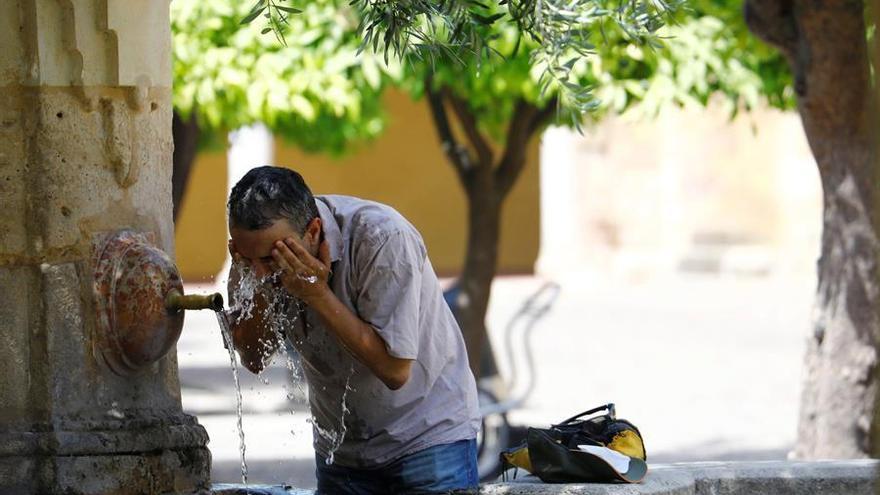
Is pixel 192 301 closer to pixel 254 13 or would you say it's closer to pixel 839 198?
pixel 254 13

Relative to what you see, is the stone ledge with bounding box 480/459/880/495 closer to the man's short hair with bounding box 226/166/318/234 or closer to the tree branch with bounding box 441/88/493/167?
the man's short hair with bounding box 226/166/318/234

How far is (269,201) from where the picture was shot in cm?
344

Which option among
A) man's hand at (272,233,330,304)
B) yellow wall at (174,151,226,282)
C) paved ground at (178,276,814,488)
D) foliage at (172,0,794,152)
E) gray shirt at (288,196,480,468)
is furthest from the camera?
yellow wall at (174,151,226,282)

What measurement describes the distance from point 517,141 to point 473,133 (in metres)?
0.26

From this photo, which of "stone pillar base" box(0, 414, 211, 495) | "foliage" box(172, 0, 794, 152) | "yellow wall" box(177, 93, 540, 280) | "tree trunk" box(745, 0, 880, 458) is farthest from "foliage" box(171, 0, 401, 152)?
"yellow wall" box(177, 93, 540, 280)

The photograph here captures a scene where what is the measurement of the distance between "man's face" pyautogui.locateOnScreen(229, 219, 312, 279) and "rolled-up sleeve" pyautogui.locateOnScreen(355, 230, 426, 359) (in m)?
0.17

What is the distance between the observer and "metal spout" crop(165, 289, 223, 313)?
3.61 meters

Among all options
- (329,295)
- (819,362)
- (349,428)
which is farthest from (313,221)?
(819,362)

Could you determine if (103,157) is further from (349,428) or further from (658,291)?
(658,291)

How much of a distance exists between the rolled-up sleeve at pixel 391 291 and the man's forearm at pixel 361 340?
23 millimetres

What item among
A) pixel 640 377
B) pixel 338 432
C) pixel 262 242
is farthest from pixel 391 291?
pixel 640 377

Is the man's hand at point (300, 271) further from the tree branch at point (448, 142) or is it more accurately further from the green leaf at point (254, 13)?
the tree branch at point (448, 142)

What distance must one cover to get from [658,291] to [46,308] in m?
20.2

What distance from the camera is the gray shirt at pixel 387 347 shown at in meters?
3.54
